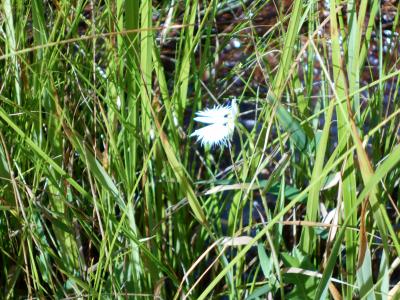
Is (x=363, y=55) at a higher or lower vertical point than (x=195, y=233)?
higher

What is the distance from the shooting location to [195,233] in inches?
40.7

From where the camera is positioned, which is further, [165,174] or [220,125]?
[165,174]

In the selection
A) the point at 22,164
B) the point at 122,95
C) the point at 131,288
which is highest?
the point at 122,95

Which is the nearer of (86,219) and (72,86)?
(86,219)

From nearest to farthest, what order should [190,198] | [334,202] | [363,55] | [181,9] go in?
1. [190,198]
2. [363,55]
3. [334,202]
4. [181,9]

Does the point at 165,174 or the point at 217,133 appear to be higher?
the point at 217,133

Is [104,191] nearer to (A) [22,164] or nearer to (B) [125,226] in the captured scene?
(B) [125,226]

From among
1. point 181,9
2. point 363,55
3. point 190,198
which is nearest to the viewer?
point 190,198

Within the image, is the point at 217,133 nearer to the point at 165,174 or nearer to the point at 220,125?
the point at 220,125

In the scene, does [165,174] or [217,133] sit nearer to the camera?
[217,133]

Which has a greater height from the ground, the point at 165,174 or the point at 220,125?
the point at 220,125

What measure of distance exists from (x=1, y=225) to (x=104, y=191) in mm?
222

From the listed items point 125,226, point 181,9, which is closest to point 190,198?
point 125,226

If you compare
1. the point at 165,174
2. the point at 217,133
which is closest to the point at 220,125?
the point at 217,133
